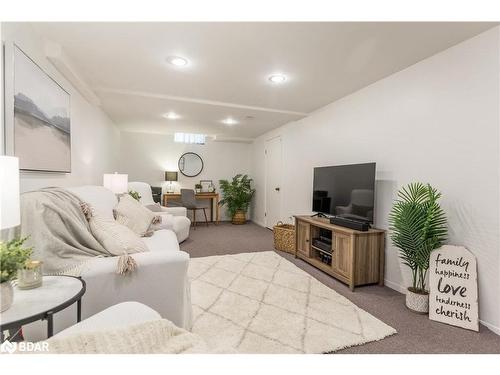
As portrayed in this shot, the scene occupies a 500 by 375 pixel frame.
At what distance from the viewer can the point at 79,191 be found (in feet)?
6.72

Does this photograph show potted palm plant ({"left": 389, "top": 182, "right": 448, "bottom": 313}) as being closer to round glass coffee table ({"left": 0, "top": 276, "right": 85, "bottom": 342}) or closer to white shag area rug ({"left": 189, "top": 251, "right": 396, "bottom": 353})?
white shag area rug ({"left": 189, "top": 251, "right": 396, "bottom": 353})

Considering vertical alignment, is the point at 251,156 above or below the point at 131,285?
above

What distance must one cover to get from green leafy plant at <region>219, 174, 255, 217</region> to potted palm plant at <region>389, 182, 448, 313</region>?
4.05m

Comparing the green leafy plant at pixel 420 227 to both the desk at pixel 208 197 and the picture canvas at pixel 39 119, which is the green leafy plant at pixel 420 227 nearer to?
the picture canvas at pixel 39 119

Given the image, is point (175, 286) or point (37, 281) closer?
point (37, 281)

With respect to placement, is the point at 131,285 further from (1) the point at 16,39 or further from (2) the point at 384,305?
(2) the point at 384,305

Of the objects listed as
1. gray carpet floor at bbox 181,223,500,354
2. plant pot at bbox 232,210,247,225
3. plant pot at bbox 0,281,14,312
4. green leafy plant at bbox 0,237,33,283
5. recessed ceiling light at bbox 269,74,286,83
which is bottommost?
gray carpet floor at bbox 181,223,500,354

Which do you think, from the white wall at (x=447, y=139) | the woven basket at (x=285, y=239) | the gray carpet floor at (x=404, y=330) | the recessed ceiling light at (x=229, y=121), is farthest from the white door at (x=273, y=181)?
the white wall at (x=447, y=139)

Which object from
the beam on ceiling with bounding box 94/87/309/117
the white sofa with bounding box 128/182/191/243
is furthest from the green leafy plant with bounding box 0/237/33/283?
the white sofa with bounding box 128/182/191/243

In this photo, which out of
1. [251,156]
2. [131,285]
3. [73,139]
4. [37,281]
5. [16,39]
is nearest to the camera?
[37,281]

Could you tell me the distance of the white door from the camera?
491cm

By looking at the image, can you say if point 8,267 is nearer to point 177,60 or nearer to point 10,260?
point 10,260

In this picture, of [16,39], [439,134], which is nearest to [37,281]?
[16,39]

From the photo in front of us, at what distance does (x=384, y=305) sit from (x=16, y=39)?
3398 millimetres
